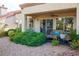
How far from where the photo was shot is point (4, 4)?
20.0ft

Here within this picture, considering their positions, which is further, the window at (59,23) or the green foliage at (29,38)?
the window at (59,23)

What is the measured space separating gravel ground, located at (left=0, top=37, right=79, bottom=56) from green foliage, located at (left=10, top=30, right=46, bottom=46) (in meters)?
0.21

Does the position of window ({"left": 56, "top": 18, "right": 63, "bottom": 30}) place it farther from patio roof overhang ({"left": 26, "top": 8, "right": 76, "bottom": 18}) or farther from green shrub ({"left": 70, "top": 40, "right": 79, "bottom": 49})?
green shrub ({"left": 70, "top": 40, "right": 79, "bottom": 49})

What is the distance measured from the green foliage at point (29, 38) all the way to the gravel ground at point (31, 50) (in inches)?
8.4

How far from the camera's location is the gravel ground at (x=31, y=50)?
589 cm

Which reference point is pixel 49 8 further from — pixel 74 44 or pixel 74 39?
pixel 74 44

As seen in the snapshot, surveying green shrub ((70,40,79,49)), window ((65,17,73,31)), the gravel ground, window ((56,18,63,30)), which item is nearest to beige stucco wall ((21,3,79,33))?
window ((56,18,63,30))

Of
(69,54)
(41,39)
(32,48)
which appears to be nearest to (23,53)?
(32,48)

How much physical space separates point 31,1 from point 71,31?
1557 mm

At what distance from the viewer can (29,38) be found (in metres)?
6.69

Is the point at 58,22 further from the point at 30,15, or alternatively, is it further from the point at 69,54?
the point at 69,54

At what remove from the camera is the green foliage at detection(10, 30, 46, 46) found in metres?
6.47

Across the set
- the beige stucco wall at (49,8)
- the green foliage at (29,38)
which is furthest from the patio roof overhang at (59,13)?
the green foliage at (29,38)

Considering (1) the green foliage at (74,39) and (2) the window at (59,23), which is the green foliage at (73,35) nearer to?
(1) the green foliage at (74,39)
